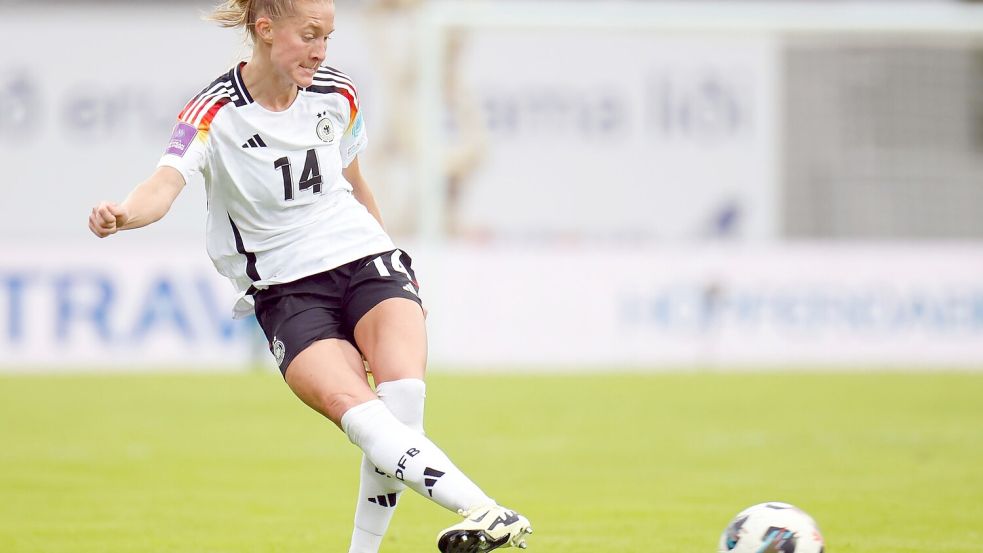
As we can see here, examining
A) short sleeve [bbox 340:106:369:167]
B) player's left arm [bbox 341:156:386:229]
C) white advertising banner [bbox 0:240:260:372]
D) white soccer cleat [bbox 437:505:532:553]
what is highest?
short sleeve [bbox 340:106:369:167]

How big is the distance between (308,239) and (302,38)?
74 cm

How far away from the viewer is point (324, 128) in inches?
219

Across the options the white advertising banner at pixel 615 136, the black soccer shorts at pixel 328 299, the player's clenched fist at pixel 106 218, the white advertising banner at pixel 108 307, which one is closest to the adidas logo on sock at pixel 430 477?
the black soccer shorts at pixel 328 299

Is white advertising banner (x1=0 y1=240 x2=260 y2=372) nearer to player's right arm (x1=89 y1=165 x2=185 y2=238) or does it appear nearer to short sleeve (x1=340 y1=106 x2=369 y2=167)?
short sleeve (x1=340 y1=106 x2=369 y2=167)

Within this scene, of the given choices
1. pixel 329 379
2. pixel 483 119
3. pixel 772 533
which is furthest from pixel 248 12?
pixel 483 119

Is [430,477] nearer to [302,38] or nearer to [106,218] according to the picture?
[106,218]

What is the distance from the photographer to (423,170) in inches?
794

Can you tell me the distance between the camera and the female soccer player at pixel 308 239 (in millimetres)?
5215

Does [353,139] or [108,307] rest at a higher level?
[353,139]

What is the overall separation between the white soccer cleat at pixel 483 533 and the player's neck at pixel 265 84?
171 cm

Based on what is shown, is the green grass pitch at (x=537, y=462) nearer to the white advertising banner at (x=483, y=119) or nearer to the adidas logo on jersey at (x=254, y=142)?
the adidas logo on jersey at (x=254, y=142)

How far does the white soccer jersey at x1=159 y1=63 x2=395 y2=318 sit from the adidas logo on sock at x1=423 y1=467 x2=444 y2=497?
3.07ft

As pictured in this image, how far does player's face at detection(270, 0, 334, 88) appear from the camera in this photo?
528 centimetres

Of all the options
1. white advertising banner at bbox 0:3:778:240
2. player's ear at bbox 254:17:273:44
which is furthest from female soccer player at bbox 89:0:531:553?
white advertising banner at bbox 0:3:778:240
